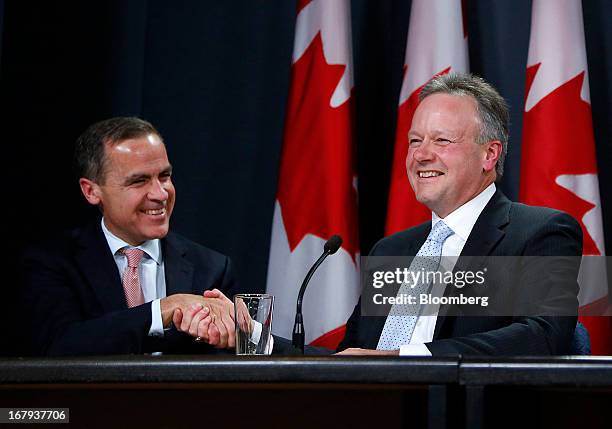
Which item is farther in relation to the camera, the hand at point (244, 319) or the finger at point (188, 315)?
the finger at point (188, 315)

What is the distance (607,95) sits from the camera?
11.4ft

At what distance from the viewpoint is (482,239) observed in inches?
96.7

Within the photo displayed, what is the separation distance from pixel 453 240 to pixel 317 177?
0.96 meters

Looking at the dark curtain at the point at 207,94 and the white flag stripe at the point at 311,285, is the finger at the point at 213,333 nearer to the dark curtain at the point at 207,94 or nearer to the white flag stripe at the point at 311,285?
the white flag stripe at the point at 311,285

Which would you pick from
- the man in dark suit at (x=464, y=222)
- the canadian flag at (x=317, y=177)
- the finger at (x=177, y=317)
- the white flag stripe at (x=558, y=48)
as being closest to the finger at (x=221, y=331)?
the finger at (x=177, y=317)

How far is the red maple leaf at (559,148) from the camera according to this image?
317cm

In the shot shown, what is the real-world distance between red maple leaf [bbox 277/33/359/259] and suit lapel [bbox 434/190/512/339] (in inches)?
36.7

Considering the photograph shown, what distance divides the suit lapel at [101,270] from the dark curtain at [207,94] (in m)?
0.71

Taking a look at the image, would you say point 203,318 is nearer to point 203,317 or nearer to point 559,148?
point 203,317

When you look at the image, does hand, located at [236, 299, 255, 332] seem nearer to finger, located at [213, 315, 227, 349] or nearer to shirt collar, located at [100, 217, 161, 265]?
finger, located at [213, 315, 227, 349]

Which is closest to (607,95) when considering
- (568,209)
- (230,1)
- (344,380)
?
(568,209)

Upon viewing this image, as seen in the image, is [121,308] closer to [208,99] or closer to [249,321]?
[249,321]

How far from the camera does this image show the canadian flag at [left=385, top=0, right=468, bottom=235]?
10.8ft

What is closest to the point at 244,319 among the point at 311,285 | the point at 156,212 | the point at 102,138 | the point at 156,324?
the point at 156,324
